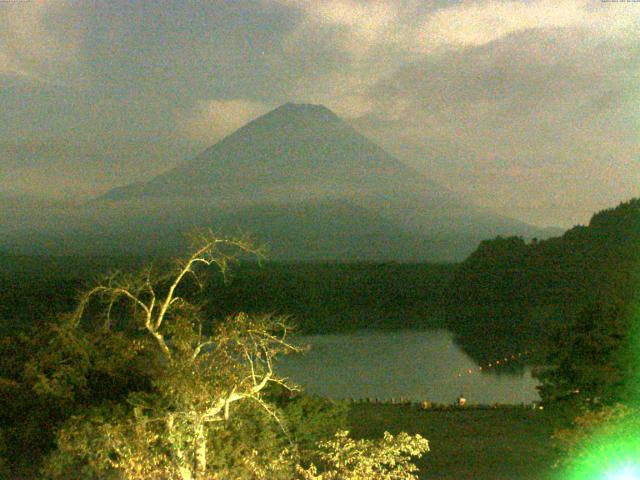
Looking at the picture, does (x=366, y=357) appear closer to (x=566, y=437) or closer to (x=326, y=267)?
(x=566, y=437)

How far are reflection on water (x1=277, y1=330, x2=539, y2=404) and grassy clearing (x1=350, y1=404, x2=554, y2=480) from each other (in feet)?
24.6

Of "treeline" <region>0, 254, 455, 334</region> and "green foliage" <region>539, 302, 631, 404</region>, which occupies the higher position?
"green foliage" <region>539, 302, 631, 404</region>

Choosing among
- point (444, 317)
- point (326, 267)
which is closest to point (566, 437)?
point (444, 317)

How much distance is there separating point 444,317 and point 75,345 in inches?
1992

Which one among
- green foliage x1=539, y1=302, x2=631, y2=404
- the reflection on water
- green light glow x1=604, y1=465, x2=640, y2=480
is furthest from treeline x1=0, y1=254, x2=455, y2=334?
green light glow x1=604, y1=465, x2=640, y2=480

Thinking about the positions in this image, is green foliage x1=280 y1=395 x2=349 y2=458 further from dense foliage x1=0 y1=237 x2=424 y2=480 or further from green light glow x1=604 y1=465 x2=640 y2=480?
green light glow x1=604 y1=465 x2=640 y2=480

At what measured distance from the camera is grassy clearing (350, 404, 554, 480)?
11406 mm

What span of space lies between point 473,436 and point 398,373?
1811 cm

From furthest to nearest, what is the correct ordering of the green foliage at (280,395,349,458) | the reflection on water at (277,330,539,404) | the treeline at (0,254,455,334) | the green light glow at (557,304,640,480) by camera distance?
the treeline at (0,254,455,334)
the reflection on water at (277,330,539,404)
the green foliage at (280,395,349,458)
the green light glow at (557,304,640,480)

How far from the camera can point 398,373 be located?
32.3 metres

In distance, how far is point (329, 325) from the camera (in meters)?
52.7

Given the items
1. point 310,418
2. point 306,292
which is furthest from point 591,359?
point 306,292

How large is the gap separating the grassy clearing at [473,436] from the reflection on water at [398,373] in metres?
7.49

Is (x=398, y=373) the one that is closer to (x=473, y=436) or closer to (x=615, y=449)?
(x=473, y=436)
